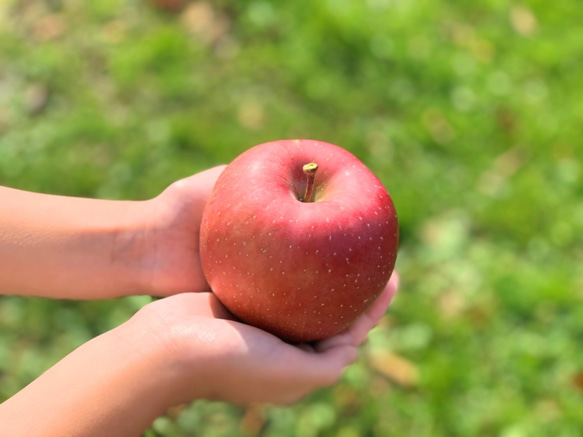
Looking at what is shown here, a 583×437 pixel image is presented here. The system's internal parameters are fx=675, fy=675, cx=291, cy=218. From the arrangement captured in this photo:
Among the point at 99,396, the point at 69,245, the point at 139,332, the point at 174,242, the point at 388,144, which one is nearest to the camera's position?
the point at 99,396

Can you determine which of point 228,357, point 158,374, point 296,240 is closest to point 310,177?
point 296,240

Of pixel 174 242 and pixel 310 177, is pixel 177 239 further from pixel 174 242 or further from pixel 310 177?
pixel 310 177

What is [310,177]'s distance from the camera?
1.61 metres

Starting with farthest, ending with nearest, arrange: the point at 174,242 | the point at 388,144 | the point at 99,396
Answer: the point at 388,144 < the point at 174,242 < the point at 99,396

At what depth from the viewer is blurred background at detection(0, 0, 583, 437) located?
2467 mm

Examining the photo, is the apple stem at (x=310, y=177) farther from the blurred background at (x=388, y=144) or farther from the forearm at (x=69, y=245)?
the blurred background at (x=388, y=144)

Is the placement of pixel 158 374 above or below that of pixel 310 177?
below

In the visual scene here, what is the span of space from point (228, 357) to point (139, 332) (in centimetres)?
22

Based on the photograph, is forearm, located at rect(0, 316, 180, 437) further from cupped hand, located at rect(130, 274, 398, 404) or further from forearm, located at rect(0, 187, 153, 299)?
forearm, located at rect(0, 187, 153, 299)

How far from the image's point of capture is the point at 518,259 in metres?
2.85

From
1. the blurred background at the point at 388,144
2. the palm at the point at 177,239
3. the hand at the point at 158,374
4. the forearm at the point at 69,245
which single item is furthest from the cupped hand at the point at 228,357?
the blurred background at the point at 388,144

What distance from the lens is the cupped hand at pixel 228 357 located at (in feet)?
5.01

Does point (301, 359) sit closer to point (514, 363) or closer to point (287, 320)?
point (287, 320)

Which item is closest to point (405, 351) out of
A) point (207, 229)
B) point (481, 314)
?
point (481, 314)
